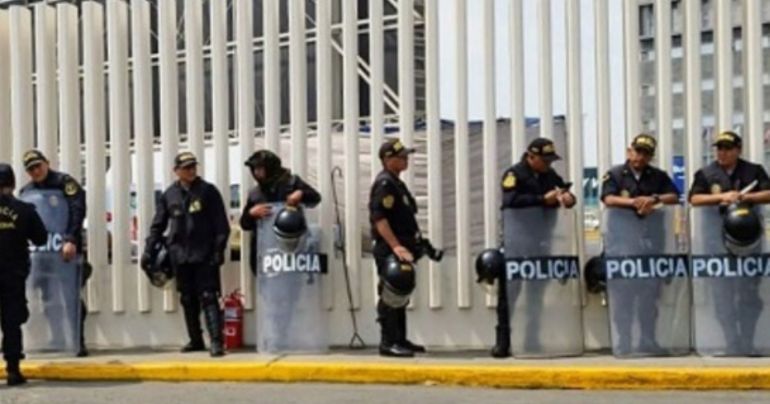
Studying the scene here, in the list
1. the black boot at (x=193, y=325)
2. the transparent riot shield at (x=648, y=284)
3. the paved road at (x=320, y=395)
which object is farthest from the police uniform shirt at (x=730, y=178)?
the black boot at (x=193, y=325)

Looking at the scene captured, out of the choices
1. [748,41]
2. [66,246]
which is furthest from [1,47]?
[748,41]

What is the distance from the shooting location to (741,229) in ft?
32.7

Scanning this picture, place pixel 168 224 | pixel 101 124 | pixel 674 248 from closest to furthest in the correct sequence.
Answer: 1. pixel 674 248
2. pixel 168 224
3. pixel 101 124

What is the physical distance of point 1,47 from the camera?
12.4m

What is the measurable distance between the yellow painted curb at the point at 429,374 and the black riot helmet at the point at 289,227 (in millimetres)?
1063

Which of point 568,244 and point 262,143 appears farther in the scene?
point 262,143

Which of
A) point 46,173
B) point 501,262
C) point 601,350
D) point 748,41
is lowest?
point 601,350

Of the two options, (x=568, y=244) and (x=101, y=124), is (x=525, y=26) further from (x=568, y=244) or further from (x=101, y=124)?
(x=101, y=124)

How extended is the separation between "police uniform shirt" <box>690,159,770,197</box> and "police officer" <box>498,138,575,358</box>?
1029 mm

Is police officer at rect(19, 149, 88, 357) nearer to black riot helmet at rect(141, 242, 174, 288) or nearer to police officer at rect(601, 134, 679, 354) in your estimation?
black riot helmet at rect(141, 242, 174, 288)

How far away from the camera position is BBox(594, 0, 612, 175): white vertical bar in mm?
10781

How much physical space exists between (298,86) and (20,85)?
2.78 meters

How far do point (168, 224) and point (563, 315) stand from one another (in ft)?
11.4

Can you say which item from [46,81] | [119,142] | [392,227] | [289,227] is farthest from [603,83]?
[46,81]
